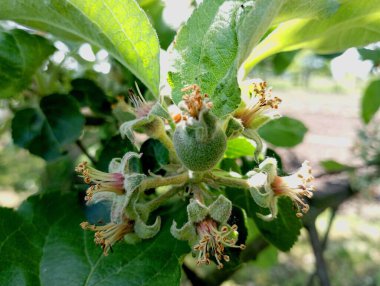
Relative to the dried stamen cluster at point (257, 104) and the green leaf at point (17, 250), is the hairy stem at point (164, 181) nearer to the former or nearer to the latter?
the dried stamen cluster at point (257, 104)

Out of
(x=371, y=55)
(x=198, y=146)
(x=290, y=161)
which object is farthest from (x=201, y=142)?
(x=290, y=161)

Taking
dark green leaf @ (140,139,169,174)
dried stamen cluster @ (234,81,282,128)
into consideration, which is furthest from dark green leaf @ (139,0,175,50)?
dried stamen cluster @ (234,81,282,128)

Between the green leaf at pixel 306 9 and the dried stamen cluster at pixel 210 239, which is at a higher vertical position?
the green leaf at pixel 306 9

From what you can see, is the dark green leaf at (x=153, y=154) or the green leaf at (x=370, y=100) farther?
the green leaf at (x=370, y=100)

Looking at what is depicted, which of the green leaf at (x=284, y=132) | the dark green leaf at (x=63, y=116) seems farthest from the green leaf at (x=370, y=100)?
the dark green leaf at (x=63, y=116)

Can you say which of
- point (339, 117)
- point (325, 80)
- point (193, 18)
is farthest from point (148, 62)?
point (325, 80)

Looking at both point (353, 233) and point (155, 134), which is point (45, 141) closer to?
point (155, 134)
